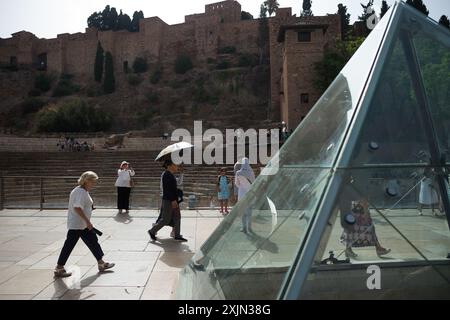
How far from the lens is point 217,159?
2531 cm

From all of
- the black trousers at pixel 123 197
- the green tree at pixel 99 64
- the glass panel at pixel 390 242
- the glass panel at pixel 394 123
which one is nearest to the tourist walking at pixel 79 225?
the glass panel at pixel 390 242

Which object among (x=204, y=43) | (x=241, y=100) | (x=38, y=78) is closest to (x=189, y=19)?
(x=204, y=43)

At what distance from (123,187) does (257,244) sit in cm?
725

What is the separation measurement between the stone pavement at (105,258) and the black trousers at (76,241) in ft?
0.76

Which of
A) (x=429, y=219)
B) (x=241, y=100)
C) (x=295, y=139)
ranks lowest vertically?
(x=429, y=219)

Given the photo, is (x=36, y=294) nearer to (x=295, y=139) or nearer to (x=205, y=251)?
(x=205, y=251)

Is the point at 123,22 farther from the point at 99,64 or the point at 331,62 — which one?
the point at 331,62

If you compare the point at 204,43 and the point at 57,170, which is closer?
the point at 57,170

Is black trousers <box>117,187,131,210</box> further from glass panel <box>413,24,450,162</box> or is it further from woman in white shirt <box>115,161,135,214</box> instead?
glass panel <box>413,24,450,162</box>

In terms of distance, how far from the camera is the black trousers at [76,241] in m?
4.81

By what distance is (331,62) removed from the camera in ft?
104

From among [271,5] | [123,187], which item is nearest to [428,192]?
[123,187]

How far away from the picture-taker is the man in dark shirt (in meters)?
6.59
